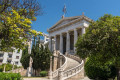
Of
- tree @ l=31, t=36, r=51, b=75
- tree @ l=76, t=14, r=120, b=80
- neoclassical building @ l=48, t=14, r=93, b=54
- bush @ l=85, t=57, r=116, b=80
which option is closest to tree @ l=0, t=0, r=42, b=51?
tree @ l=76, t=14, r=120, b=80

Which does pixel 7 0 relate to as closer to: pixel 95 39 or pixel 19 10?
pixel 19 10

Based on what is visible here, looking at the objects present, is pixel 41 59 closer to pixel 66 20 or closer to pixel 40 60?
pixel 40 60

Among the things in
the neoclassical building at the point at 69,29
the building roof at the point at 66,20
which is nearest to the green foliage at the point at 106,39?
the neoclassical building at the point at 69,29

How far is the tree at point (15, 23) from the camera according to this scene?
666 centimetres

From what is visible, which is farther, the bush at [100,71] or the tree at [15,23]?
the bush at [100,71]

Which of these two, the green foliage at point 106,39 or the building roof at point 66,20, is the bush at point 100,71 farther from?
the building roof at point 66,20

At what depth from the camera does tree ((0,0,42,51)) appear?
21.9 feet

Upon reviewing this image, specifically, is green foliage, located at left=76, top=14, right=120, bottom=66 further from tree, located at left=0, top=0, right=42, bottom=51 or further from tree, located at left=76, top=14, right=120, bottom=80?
tree, located at left=0, top=0, right=42, bottom=51

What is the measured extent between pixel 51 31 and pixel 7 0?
38859 mm

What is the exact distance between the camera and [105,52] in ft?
35.0

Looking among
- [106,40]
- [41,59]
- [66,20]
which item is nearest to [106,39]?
[106,40]

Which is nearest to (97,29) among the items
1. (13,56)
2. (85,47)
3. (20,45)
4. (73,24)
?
(85,47)

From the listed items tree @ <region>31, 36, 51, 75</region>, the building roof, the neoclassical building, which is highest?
the building roof

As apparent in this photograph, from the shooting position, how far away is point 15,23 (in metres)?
6.67
